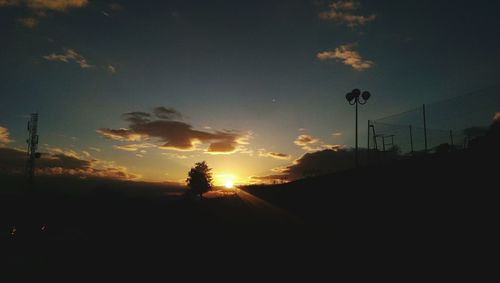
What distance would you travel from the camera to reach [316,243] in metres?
12.0

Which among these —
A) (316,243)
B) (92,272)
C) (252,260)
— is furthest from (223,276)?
(92,272)

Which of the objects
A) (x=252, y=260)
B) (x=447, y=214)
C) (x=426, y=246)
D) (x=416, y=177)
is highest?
(x=416, y=177)

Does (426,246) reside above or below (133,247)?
above

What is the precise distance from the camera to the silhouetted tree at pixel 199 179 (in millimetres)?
79500

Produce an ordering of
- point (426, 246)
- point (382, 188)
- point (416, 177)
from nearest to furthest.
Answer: point (426, 246), point (416, 177), point (382, 188)

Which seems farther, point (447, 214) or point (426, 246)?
point (447, 214)

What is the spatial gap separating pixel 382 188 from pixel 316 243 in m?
6.19

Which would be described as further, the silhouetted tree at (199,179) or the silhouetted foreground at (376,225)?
the silhouetted tree at (199,179)

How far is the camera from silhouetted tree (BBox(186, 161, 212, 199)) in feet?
261

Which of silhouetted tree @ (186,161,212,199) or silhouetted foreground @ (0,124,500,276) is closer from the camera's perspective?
silhouetted foreground @ (0,124,500,276)

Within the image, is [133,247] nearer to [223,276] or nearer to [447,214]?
[223,276]

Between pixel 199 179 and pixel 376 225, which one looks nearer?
pixel 376 225

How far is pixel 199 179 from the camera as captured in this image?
264 ft

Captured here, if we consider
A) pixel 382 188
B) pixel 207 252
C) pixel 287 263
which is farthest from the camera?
pixel 382 188
